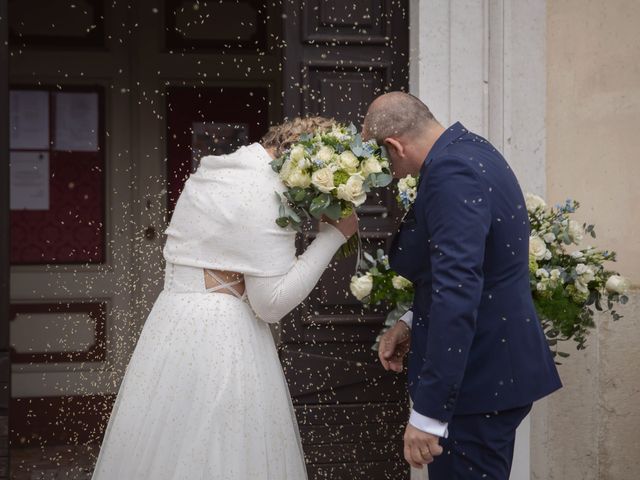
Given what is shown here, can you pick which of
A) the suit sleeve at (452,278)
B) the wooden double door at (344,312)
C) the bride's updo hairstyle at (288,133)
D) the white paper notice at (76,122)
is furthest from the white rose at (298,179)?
the white paper notice at (76,122)

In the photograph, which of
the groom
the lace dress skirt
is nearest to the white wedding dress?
the lace dress skirt

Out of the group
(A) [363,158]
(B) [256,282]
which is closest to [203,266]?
(B) [256,282]

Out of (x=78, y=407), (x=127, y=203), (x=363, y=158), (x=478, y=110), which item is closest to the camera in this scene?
(x=363, y=158)

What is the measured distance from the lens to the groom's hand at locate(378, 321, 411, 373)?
131 inches

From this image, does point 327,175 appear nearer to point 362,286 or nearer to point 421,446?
point 421,446

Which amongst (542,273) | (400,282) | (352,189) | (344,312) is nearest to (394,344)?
(352,189)

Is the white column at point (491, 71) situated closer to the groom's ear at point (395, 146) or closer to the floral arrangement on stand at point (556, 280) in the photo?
the floral arrangement on stand at point (556, 280)

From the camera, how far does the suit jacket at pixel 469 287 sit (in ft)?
8.65

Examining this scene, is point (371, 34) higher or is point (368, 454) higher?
point (371, 34)

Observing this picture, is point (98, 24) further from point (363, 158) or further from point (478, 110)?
point (363, 158)

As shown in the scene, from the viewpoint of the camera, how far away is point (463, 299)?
262 centimetres

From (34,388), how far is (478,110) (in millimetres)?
4107

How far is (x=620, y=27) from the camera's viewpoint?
5.11 m

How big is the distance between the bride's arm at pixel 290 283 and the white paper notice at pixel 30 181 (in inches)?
184
